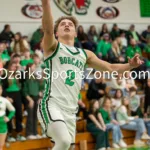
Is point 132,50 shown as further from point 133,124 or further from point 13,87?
point 13,87

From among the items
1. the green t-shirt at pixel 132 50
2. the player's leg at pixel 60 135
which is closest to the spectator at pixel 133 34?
the green t-shirt at pixel 132 50

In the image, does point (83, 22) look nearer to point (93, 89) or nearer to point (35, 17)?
point (35, 17)

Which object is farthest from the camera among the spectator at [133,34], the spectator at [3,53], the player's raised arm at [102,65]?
the spectator at [133,34]

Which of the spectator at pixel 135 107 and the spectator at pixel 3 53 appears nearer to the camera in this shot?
the spectator at pixel 3 53

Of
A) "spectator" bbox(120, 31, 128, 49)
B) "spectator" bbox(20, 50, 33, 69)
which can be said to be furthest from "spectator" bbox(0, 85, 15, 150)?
"spectator" bbox(120, 31, 128, 49)

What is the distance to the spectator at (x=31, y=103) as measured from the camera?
35.4 feet

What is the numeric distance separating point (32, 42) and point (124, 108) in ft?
14.6

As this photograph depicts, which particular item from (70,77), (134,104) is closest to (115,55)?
(134,104)

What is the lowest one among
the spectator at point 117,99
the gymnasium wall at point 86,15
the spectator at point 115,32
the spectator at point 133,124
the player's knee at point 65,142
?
the spectator at point 133,124

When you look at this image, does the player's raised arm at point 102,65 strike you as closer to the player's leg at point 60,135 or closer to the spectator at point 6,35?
the player's leg at point 60,135

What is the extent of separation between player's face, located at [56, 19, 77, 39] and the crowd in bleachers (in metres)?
5.31

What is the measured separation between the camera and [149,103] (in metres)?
13.5

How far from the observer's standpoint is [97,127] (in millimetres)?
11609

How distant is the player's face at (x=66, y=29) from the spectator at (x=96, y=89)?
712cm
